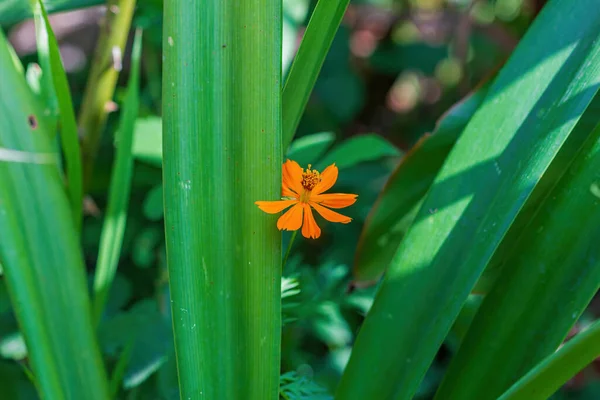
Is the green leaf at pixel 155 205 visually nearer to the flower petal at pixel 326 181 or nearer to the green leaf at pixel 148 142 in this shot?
the green leaf at pixel 148 142

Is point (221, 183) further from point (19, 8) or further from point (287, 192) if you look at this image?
point (19, 8)

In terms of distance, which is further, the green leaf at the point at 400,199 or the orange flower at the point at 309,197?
the green leaf at the point at 400,199

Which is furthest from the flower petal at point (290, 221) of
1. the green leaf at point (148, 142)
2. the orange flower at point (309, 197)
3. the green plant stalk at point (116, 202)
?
the green leaf at point (148, 142)

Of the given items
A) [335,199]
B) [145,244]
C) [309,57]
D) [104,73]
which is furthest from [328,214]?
[145,244]

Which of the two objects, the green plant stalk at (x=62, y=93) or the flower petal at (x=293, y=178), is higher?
the green plant stalk at (x=62, y=93)

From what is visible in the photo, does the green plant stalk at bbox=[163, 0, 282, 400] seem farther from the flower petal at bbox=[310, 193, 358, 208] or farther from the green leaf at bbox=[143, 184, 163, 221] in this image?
the green leaf at bbox=[143, 184, 163, 221]

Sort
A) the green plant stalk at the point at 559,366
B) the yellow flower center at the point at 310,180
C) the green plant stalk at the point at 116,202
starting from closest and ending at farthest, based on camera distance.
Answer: the green plant stalk at the point at 559,366 < the yellow flower center at the point at 310,180 < the green plant stalk at the point at 116,202

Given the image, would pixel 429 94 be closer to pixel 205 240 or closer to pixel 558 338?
pixel 558 338
